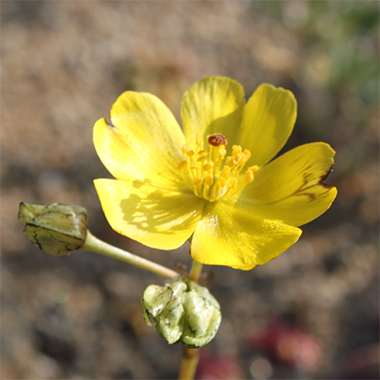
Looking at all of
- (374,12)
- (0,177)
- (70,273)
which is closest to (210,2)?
(374,12)

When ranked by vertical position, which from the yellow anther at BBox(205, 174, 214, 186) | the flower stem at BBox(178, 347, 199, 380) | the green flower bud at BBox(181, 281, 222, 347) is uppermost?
the yellow anther at BBox(205, 174, 214, 186)

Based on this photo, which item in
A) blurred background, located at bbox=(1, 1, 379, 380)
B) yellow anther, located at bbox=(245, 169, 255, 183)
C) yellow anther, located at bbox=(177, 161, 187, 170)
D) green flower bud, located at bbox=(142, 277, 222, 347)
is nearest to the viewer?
green flower bud, located at bbox=(142, 277, 222, 347)

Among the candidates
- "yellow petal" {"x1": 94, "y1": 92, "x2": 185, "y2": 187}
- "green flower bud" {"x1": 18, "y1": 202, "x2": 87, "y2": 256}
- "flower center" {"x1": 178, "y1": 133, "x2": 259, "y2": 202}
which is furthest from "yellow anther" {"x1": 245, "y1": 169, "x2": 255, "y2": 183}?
"green flower bud" {"x1": 18, "y1": 202, "x2": 87, "y2": 256}

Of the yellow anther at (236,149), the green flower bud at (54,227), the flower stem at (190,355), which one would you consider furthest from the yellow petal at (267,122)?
the green flower bud at (54,227)

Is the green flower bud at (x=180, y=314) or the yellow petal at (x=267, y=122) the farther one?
the yellow petal at (x=267, y=122)

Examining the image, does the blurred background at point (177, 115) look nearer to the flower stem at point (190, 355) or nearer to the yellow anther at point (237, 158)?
the flower stem at point (190, 355)

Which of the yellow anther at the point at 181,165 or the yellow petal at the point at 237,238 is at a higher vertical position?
the yellow anther at the point at 181,165

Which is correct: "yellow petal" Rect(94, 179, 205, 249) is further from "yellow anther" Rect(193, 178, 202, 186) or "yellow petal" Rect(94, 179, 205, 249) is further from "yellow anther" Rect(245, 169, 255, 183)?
"yellow anther" Rect(245, 169, 255, 183)

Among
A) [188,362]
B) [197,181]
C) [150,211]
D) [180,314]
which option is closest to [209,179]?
[197,181]
